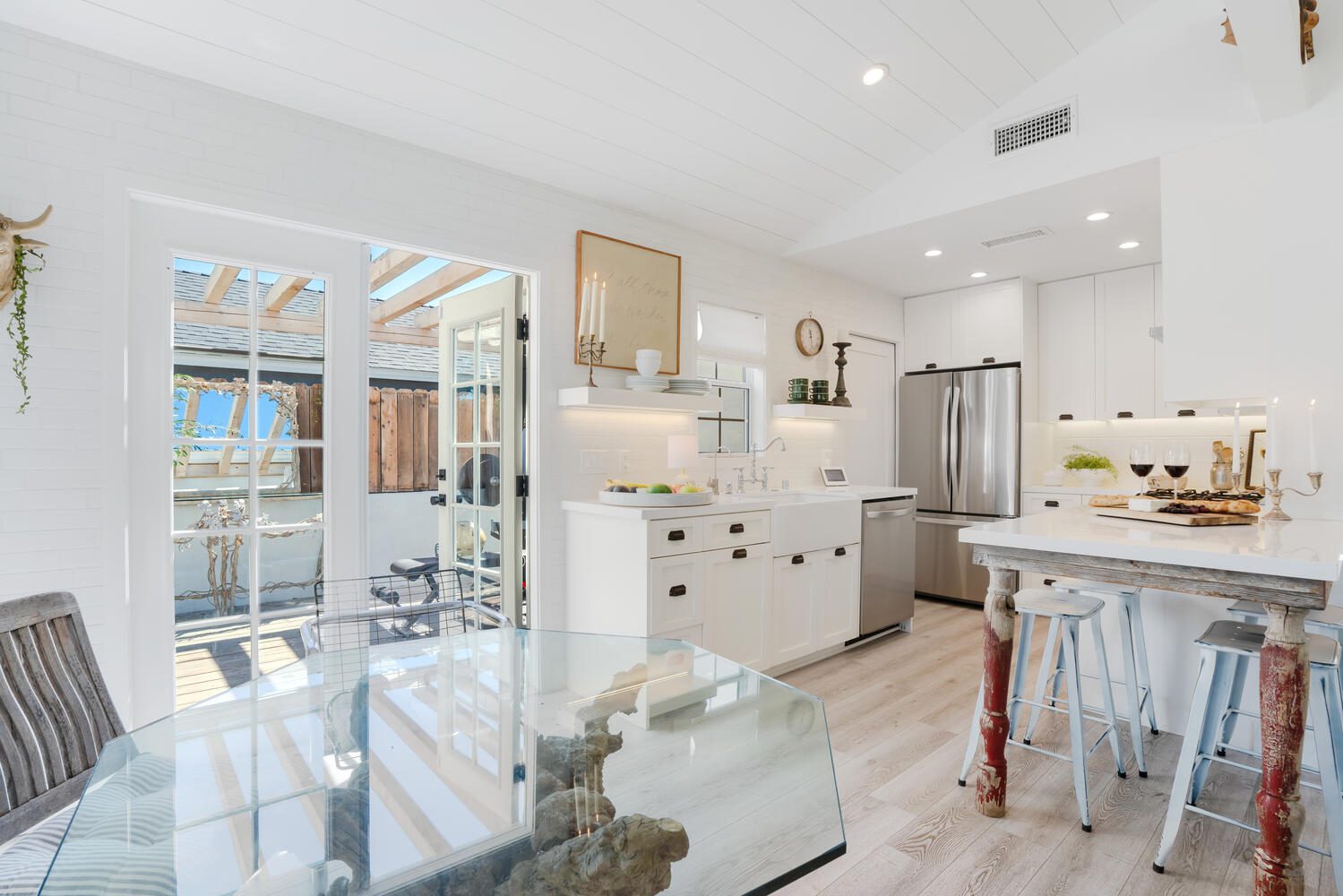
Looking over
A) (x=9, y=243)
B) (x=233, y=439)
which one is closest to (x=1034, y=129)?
(x=233, y=439)

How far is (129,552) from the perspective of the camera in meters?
2.29

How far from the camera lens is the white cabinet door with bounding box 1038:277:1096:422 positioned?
4922mm

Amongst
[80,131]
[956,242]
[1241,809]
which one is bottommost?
[1241,809]

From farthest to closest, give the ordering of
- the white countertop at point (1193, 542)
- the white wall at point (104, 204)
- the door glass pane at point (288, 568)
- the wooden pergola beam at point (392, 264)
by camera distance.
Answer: the wooden pergola beam at point (392, 264)
the door glass pane at point (288, 568)
the white wall at point (104, 204)
the white countertop at point (1193, 542)

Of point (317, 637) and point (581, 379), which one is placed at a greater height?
point (581, 379)

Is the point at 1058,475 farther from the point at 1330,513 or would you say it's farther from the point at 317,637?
the point at 317,637

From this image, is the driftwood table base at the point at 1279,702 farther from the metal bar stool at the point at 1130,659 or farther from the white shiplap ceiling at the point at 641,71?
the white shiplap ceiling at the point at 641,71

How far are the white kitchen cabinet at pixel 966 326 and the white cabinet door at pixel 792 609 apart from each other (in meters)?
2.56

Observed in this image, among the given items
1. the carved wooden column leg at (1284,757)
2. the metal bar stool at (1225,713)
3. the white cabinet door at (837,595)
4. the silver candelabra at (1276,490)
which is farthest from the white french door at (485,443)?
the silver candelabra at (1276,490)

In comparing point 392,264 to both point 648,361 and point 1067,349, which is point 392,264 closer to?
point 648,361

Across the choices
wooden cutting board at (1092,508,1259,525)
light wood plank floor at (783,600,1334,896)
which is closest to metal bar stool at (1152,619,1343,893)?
light wood plank floor at (783,600,1334,896)

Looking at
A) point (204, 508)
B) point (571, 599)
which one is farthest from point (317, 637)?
point (571, 599)

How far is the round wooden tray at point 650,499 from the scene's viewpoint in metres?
3.11

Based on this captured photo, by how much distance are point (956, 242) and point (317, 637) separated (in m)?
4.07
